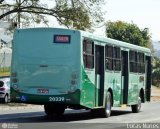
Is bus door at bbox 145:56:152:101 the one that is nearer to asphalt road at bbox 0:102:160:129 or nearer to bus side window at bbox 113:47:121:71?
bus side window at bbox 113:47:121:71

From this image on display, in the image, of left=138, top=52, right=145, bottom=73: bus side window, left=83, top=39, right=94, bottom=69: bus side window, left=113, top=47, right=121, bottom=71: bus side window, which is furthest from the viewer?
left=138, top=52, right=145, bottom=73: bus side window

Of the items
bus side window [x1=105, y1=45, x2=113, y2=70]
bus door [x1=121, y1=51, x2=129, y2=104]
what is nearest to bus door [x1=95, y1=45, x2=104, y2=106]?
bus side window [x1=105, y1=45, x2=113, y2=70]

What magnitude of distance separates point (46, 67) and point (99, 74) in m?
2.88

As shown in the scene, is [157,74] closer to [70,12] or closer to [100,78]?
[70,12]

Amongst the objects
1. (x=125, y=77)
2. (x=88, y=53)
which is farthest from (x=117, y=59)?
(x=88, y=53)

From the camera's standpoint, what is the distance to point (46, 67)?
68.3 ft

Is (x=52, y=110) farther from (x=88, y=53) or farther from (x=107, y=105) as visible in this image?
(x=88, y=53)

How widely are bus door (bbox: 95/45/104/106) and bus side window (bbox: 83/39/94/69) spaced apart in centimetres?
61

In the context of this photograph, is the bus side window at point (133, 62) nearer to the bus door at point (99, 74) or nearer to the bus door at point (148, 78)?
the bus door at point (148, 78)

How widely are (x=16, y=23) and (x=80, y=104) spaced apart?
18936mm

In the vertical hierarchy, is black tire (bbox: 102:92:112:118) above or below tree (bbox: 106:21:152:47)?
Answer: below

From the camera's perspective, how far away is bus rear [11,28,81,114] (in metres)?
20.6

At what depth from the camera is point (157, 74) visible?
90.4 meters

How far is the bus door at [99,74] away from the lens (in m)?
22.5
